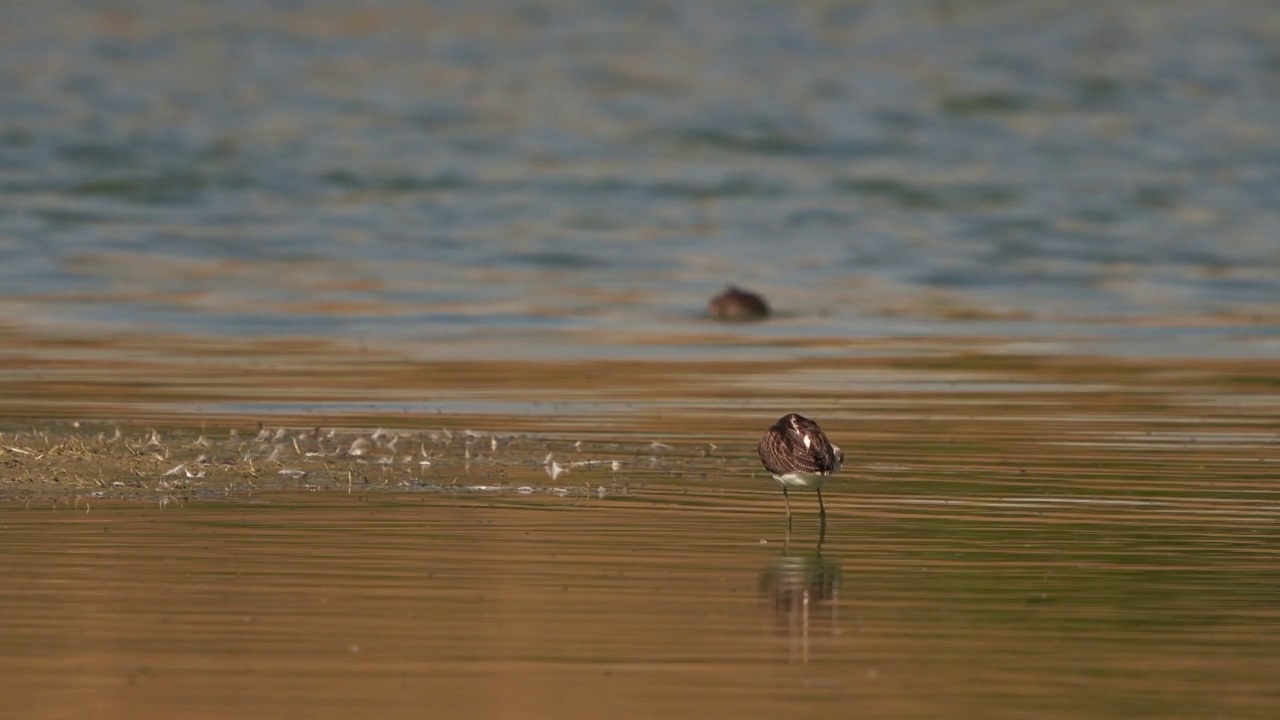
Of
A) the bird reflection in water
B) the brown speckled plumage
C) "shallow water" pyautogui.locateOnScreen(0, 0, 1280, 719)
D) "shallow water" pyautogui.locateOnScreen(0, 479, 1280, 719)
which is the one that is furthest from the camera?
the brown speckled plumage

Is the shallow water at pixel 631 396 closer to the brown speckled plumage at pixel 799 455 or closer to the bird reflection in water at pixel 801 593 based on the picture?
the bird reflection in water at pixel 801 593

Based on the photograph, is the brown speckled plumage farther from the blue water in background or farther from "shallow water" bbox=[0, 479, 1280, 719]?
the blue water in background

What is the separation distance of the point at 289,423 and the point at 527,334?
26.6 ft

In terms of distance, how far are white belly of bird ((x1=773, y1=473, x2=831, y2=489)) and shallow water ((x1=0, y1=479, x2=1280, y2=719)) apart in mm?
211

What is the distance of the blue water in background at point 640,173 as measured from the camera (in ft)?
86.5

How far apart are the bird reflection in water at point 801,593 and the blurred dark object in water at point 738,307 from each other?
1454cm

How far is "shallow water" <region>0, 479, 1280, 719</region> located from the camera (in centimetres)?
805

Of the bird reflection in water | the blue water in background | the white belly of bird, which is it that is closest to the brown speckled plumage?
the white belly of bird

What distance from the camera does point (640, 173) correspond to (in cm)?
4334

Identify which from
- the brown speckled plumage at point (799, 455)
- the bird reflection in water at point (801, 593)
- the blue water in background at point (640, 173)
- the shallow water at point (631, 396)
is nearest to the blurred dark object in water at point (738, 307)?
the shallow water at point (631, 396)

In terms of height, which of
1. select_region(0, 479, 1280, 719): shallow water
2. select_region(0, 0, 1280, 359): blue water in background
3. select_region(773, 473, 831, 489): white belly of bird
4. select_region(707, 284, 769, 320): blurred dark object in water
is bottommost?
select_region(0, 479, 1280, 719): shallow water

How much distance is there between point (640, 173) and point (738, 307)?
58.1 ft

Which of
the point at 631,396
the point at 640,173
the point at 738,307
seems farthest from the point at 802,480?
the point at 640,173

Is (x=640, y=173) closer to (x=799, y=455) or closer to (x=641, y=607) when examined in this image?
(x=799, y=455)
